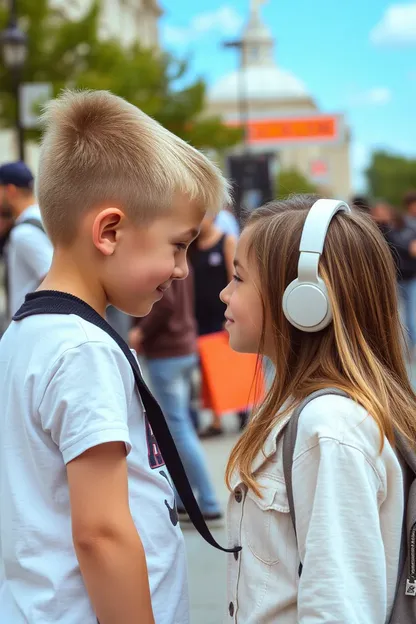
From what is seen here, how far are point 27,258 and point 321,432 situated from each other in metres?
3.28

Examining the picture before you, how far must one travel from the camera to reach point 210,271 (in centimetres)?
750

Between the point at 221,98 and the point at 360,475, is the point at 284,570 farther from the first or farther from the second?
the point at 221,98

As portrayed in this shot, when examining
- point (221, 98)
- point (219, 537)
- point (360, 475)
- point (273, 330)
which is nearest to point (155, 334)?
point (219, 537)

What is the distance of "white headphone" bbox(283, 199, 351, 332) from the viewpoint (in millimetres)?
1787

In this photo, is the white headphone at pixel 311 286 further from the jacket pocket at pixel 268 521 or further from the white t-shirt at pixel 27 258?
the white t-shirt at pixel 27 258

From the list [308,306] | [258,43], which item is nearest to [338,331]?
[308,306]

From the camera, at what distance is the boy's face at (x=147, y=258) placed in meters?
1.73

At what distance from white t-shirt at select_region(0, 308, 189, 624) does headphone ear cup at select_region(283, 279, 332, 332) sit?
0.33 meters

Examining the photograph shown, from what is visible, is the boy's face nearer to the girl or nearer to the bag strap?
the bag strap

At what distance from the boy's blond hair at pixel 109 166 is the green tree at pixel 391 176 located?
106 m

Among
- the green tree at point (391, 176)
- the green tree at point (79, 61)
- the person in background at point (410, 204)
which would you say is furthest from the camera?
the green tree at point (391, 176)

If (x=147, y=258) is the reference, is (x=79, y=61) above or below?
above

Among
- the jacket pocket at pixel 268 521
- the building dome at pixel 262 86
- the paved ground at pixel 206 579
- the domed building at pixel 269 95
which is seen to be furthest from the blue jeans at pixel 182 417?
the building dome at pixel 262 86

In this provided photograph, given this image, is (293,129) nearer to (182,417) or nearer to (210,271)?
(210,271)
